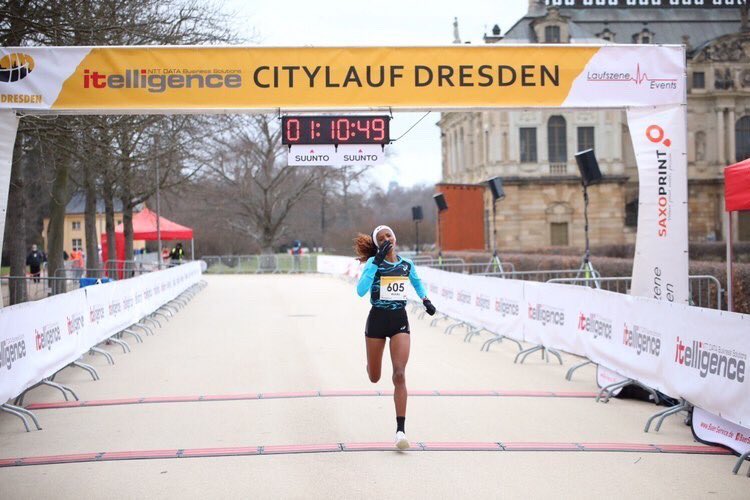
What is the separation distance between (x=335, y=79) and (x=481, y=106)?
6.35ft

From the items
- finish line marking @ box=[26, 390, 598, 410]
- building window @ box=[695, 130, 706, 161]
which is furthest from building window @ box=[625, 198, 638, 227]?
finish line marking @ box=[26, 390, 598, 410]

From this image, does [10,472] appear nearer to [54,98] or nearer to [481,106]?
[54,98]

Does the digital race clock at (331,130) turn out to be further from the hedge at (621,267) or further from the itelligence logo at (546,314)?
the hedge at (621,267)

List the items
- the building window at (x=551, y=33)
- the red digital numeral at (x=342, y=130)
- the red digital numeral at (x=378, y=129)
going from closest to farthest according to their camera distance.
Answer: the red digital numeral at (x=378, y=129), the red digital numeral at (x=342, y=130), the building window at (x=551, y=33)

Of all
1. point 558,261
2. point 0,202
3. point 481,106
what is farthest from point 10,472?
point 558,261

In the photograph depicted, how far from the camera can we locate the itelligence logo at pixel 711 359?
319 inches

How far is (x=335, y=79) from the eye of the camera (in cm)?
1249

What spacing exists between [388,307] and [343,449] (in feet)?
4.30

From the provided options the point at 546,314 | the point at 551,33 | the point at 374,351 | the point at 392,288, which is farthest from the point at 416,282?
the point at 551,33

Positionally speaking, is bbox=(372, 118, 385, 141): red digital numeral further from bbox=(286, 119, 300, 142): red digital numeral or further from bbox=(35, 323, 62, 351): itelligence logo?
bbox=(35, 323, 62, 351): itelligence logo

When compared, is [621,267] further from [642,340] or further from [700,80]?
[700,80]

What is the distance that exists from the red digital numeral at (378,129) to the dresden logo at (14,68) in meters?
4.40

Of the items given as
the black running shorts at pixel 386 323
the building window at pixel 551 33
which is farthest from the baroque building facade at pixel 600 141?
the black running shorts at pixel 386 323

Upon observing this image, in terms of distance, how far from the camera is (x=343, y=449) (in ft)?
27.6
